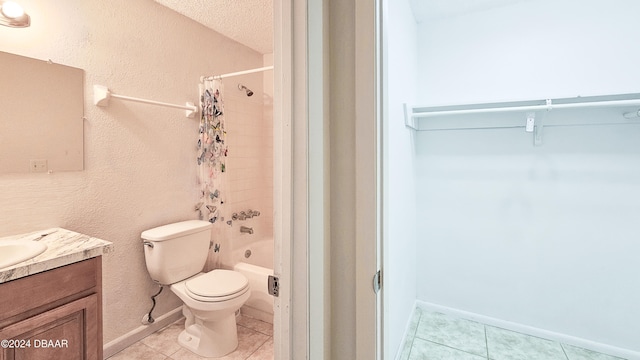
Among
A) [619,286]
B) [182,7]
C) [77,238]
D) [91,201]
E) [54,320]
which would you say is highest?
[182,7]

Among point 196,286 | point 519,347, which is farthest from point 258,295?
point 519,347

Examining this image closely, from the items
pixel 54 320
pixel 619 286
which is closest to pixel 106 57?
pixel 54 320

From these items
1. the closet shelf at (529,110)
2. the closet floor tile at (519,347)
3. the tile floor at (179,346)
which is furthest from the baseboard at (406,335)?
the closet shelf at (529,110)

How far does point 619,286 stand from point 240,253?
9.25 feet

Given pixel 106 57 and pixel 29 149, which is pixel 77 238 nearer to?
pixel 29 149

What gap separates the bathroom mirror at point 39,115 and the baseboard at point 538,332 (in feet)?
9.00

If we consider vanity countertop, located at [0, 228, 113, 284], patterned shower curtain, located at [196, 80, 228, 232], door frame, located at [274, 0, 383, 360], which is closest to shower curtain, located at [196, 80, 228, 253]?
patterned shower curtain, located at [196, 80, 228, 232]

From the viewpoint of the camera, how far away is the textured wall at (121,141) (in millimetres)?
1543

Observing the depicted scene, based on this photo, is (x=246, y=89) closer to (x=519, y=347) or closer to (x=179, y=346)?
(x=179, y=346)

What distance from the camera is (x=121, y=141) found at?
1.89 metres

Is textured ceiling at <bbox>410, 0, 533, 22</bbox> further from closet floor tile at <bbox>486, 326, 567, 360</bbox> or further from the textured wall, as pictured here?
closet floor tile at <bbox>486, 326, 567, 360</bbox>

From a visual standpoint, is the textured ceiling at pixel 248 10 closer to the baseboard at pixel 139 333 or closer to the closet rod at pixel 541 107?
the closet rod at pixel 541 107

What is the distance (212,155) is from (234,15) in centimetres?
112

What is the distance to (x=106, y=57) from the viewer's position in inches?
70.9
